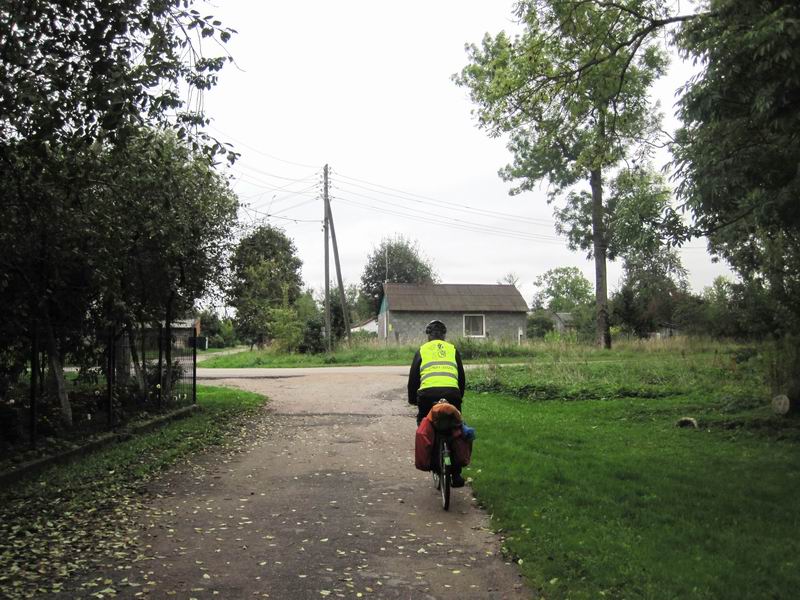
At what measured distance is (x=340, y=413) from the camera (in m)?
14.4

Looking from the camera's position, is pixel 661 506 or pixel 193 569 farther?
pixel 661 506

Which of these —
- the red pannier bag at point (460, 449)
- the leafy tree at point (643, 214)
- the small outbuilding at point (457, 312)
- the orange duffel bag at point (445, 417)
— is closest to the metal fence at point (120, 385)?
the orange duffel bag at point (445, 417)

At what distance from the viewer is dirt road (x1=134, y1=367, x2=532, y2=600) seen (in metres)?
4.73

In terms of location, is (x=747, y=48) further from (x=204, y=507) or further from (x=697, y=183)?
(x=204, y=507)

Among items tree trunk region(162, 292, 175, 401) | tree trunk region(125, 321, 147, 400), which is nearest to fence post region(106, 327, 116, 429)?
tree trunk region(125, 321, 147, 400)

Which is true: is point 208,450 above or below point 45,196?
below

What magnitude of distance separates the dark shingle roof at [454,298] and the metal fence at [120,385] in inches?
1233

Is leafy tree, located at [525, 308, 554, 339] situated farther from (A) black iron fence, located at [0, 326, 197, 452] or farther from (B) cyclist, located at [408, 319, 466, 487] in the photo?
(B) cyclist, located at [408, 319, 466, 487]

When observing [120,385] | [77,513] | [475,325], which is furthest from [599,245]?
[77,513]

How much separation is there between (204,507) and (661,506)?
4426 mm

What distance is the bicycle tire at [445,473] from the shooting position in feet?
21.8

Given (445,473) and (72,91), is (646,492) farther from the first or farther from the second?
(72,91)

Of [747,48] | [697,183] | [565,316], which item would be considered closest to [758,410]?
Answer: [697,183]

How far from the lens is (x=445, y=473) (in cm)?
667
